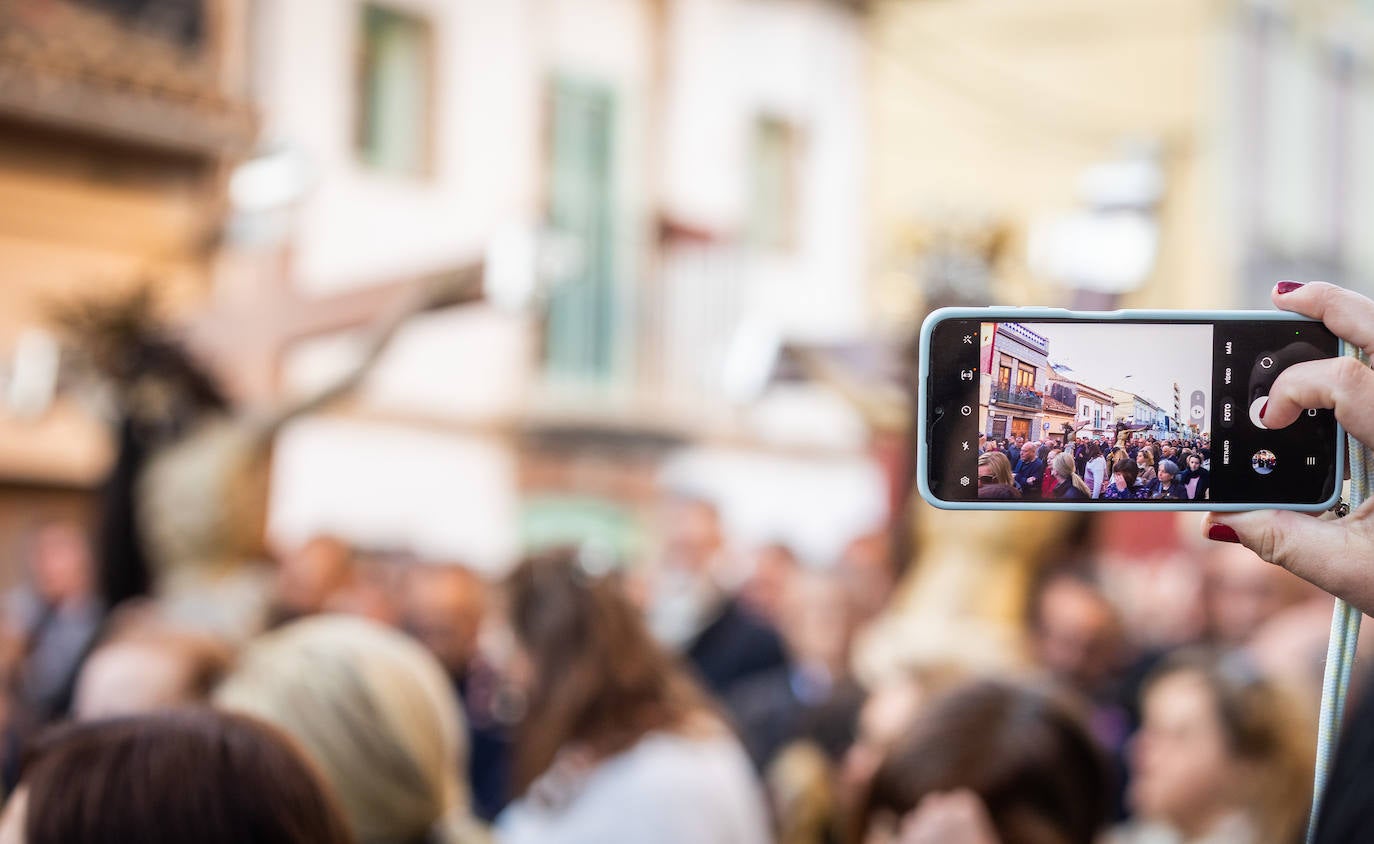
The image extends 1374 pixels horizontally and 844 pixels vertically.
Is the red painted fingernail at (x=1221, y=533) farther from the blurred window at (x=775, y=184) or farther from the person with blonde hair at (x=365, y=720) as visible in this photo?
the blurred window at (x=775, y=184)

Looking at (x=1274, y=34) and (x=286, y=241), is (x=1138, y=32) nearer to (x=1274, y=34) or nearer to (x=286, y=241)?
(x=1274, y=34)

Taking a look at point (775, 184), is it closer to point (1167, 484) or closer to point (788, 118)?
point (788, 118)

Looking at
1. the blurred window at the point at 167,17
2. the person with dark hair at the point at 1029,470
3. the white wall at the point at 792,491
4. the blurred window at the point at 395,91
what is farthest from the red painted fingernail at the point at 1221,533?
the white wall at the point at 792,491

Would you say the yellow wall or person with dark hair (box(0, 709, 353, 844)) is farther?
the yellow wall

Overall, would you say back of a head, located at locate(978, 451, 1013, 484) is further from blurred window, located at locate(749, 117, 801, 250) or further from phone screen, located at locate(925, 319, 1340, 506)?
blurred window, located at locate(749, 117, 801, 250)

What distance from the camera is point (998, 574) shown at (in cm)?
A: 383

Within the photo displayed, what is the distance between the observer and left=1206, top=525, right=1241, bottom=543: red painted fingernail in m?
1.16

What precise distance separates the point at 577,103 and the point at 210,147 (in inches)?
149

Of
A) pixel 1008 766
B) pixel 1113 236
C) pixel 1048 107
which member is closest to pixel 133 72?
pixel 1113 236

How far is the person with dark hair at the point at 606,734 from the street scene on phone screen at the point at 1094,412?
154cm

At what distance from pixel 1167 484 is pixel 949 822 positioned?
3.03 feet

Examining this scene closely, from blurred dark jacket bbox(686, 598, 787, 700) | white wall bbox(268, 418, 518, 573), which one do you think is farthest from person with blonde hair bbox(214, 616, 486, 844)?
white wall bbox(268, 418, 518, 573)

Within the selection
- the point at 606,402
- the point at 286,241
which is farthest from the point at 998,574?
the point at 606,402

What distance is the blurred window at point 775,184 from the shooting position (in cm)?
1245
